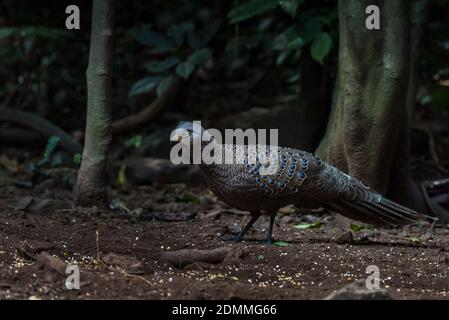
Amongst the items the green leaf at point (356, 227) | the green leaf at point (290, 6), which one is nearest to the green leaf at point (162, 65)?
the green leaf at point (290, 6)

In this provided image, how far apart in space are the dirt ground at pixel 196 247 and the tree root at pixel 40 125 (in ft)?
2.86

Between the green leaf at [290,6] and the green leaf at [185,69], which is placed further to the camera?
the green leaf at [185,69]

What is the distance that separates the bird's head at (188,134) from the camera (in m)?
4.65

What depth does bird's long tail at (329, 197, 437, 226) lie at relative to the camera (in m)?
5.10

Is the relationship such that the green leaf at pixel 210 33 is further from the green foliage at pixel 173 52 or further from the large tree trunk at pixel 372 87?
the large tree trunk at pixel 372 87

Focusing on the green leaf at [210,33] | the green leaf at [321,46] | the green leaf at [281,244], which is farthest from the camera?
the green leaf at [210,33]

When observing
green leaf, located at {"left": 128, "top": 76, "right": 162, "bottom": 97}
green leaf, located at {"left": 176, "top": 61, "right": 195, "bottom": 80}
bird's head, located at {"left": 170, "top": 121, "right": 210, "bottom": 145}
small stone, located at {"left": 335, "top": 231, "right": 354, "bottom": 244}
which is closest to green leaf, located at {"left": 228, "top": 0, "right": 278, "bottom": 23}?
green leaf, located at {"left": 176, "top": 61, "right": 195, "bottom": 80}

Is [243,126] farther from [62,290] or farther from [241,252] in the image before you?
[62,290]

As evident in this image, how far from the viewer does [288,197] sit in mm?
4832

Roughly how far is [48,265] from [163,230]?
1682 millimetres

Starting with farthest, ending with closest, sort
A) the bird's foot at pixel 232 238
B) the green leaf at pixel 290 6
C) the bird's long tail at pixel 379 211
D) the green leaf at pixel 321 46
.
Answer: the green leaf at pixel 321 46 < the green leaf at pixel 290 6 < the bird's long tail at pixel 379 211 < the bird's foot at pixel 232 238

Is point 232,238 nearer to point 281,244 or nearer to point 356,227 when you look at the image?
point 281,244

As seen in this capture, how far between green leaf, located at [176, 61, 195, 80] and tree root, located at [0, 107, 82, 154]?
3.69 ft

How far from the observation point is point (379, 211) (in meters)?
5.12
